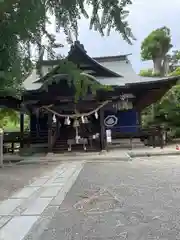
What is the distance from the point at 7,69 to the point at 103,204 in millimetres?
3881

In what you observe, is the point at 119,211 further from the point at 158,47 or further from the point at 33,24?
the point at 158,47

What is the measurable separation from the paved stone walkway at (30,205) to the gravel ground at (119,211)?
211 millimetres

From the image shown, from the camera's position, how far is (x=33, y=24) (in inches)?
75.9

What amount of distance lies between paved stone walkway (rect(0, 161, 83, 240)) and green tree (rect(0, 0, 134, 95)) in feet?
7.80

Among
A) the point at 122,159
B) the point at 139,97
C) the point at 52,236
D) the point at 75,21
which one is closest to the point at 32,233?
the point at 52,236

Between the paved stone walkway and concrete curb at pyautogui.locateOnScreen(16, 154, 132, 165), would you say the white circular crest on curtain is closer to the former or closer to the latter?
concrete curb at pyautogui.locateOnScreen(16, 154, 132, 165)

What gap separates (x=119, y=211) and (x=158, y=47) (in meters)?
31.0

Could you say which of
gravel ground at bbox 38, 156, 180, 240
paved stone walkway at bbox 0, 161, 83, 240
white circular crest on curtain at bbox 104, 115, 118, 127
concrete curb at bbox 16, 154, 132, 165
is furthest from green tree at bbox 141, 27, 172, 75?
paved stone walkway at bbox 0, 161, 83, 240

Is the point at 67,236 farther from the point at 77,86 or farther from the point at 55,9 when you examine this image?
the point at 55,9

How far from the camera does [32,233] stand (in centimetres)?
384

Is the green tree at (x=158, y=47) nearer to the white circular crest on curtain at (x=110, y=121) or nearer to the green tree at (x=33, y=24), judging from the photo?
the white circular crest on curtain at (x=110, y=121)

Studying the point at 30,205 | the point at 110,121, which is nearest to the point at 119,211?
the point at 30,205

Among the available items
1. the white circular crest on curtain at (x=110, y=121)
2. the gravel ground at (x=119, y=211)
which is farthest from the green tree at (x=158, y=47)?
the gravel ground at (x=119, y=211)

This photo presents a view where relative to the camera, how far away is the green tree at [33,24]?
189cm
